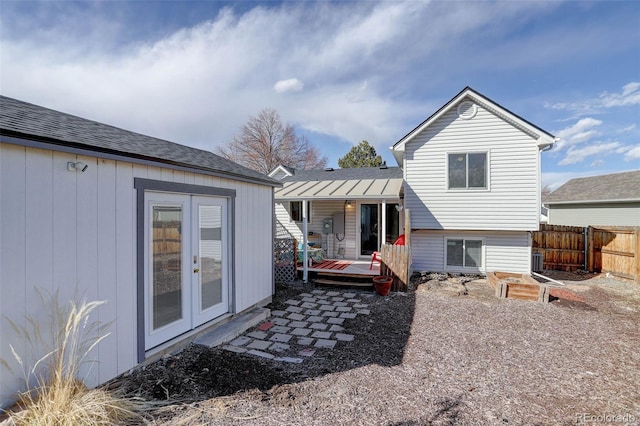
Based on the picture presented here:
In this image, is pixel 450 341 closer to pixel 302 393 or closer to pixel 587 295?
pixel 302 393

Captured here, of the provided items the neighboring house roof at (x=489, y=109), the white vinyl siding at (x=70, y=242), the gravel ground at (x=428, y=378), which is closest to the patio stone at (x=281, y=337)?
the gravel ground at (x=428, y=378)

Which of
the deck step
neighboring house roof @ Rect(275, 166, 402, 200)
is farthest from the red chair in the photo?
neighboring house roof @ Rect(275, 166, 402, 200)

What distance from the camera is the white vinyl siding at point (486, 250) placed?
1002 cm

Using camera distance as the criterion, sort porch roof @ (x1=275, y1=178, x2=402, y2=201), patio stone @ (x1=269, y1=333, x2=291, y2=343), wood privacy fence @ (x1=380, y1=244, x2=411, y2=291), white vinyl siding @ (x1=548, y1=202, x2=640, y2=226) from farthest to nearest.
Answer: white vinyl siding @ (x1=548, y1=202, x2=640, y2=226)
porch roof @ (x1=275, y1=178, x2=402, y2=201)
wood privacy fence @ (x1=380, y1=244, x2=411, y2=291)
patio stone @ (x1=269, y1=333, x2=291, y2=343)

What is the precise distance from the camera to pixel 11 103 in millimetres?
3734

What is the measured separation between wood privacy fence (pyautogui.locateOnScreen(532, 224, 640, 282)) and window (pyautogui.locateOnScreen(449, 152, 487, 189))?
4.91 metres

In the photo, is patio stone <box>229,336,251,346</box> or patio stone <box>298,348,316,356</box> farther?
patio stone <box>229,336,251,346</box>

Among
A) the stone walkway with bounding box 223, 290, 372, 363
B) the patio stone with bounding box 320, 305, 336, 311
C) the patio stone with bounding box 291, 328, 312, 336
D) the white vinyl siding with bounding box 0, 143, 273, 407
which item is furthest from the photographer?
the patio stone with bounding box 320, 305, 336, 311

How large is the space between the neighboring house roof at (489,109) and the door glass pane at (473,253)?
11.9ft

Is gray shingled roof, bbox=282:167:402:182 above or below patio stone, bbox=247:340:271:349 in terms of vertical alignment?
above

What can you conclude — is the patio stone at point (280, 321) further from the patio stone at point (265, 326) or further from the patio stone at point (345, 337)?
the patio stone at point (345, 337)

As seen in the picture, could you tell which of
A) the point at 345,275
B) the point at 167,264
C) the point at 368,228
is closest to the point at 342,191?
the point at 368,228

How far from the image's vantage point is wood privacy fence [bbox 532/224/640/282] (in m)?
10.1

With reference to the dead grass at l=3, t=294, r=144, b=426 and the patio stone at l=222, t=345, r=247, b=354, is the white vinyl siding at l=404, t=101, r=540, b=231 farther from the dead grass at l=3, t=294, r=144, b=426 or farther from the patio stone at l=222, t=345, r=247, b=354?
the dead grass at l=3, t=294, r=144, b=426
